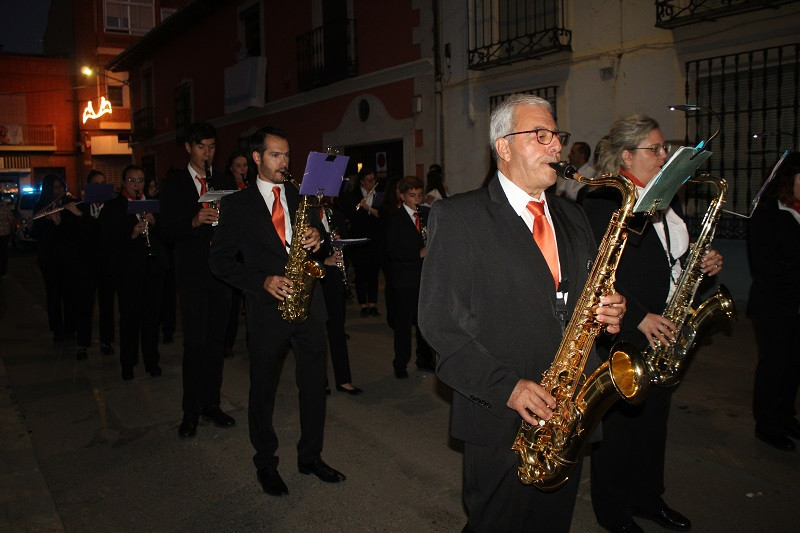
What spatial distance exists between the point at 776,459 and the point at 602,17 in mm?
7316

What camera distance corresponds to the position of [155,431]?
5176 millimetres

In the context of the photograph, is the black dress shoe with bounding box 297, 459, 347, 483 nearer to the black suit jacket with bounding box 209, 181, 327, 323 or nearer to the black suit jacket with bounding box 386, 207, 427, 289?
the black suit jacket with bounding box 209, 181, 327, 323

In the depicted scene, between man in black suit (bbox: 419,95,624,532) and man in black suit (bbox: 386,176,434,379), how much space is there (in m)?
3.92

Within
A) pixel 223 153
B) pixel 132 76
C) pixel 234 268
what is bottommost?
pixel 234 268

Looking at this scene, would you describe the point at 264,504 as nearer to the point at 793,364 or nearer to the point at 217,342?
the point at 217,342

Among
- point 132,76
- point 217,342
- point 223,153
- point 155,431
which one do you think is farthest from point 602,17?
point 132,76

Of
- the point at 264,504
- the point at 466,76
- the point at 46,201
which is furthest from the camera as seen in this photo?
the point at 466,76

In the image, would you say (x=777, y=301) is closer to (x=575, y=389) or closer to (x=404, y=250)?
(x=575, y=389)

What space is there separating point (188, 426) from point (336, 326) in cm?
159

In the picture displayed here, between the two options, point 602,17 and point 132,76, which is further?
point 132,76

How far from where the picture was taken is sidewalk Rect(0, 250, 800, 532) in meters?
3.75

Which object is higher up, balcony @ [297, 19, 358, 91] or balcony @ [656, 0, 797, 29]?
balcony @ [297, 19, 358, 91]

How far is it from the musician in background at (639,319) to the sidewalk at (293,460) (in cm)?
21

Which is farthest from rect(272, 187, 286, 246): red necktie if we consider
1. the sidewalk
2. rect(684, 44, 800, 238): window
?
rect(684, 44, 800, 238): window
